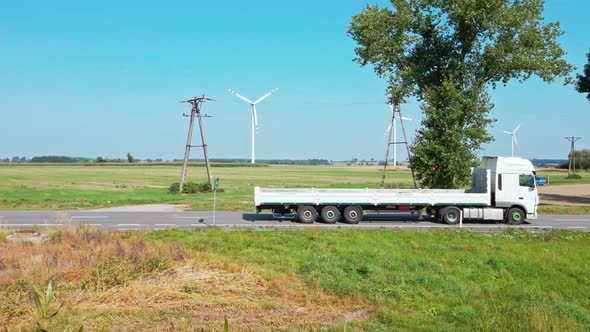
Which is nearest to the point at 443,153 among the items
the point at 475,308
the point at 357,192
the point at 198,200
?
the point at 357,192

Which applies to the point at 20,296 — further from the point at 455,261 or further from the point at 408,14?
the point at 408,14

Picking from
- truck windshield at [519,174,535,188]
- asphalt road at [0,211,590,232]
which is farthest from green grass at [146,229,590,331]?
truck windshield at [519,174,535,188]

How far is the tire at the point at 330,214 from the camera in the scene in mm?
22266

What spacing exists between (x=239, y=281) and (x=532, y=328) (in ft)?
17.5

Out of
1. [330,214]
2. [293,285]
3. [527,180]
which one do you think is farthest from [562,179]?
[293,285]

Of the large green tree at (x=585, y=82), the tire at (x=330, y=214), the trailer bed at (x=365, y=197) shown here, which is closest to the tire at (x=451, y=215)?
the trailer bed at (x=365, y=197)

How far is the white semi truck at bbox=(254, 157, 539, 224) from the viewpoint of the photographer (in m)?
22.1

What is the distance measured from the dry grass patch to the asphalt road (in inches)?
352

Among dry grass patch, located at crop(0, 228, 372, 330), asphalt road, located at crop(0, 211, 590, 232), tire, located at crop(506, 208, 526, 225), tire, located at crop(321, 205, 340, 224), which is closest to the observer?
dry grass patch, located at crop(0, 228, 372, 330)

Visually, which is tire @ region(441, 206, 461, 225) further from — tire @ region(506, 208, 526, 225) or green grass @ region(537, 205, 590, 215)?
green grass @ region(537, 205, 590, 215)

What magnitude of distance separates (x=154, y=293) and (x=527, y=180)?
19248 mm

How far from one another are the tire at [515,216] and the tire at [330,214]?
7831 millimetres

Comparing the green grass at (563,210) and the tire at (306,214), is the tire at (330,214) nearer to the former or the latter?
the tire at (306,214)

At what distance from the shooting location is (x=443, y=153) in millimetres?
30203
